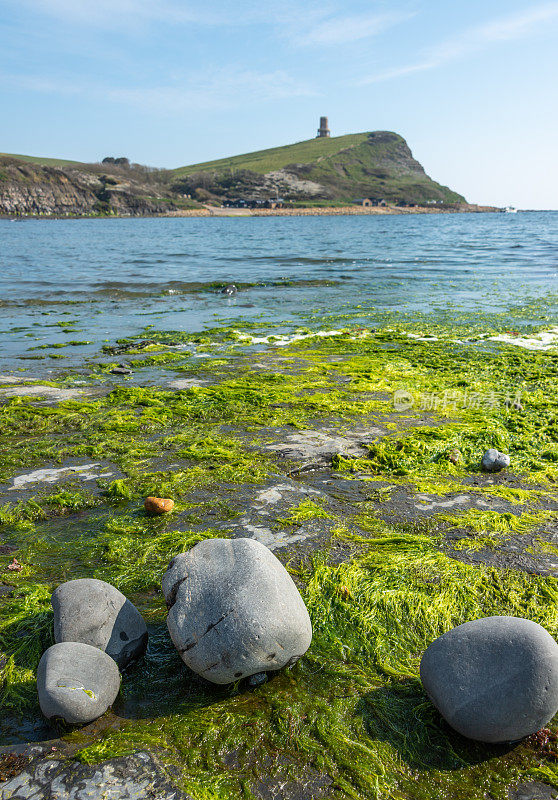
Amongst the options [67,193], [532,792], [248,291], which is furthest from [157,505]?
[67,193]

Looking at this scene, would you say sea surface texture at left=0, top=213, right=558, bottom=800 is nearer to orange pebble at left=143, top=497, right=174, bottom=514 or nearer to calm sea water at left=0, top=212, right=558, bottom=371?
orange pebble at left=143, top=497, right=174, bottom=514

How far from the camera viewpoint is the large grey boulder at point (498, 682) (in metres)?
2.51

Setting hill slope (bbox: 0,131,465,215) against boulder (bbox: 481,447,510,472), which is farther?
hill slope (bbox: 0,131,465,215)

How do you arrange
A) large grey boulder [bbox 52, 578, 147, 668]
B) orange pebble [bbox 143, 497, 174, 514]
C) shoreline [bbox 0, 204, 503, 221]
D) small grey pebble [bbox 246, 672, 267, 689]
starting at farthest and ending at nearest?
shoreline [bbox 0, 204, 503, 221]
orange pebble [bbox 143, 497, 174, 514]
large grey boulder [bbox 52, 578, 147, 668]
small grey pebble [bbox 246, 672, 267, 689]

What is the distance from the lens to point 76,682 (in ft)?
8.77

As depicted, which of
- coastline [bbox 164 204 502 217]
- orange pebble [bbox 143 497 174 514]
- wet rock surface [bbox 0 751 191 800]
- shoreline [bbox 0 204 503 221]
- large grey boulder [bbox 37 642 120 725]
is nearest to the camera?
wet rock surface [bbox 0 751 191 800]

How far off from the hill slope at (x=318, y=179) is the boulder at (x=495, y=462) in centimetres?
14590

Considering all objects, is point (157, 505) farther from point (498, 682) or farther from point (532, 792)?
point (532, 792)

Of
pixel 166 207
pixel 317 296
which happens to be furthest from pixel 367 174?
pixel 317 296

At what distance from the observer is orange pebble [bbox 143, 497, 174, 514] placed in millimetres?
4555

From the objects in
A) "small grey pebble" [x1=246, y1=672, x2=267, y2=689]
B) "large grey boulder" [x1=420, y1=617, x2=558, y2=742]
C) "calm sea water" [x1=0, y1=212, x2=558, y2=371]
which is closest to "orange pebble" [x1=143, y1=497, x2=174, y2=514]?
"small grey pebble" [x1=246, y1=672, x2=267, y2=689]

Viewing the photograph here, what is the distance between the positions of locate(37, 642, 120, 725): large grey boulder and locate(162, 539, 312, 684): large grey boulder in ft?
1.23

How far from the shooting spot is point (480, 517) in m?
4.51

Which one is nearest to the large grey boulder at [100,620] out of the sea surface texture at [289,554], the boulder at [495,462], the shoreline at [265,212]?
the sea surface texture at [289,554]
